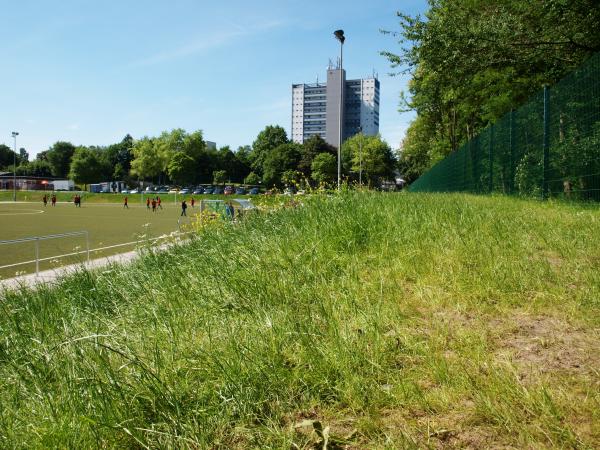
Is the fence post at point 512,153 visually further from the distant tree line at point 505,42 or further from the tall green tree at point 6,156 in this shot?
the tall green tree at point 6,156

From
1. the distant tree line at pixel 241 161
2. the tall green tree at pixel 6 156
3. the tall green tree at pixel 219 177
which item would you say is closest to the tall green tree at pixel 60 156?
the distant tree line at pixel 241 161

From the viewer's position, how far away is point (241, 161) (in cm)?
11494

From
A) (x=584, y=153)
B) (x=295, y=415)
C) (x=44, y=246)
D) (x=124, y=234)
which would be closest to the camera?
(x=295, y=415)

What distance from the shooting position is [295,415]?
1.84 m

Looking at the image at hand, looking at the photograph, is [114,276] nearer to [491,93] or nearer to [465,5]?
[465,5]

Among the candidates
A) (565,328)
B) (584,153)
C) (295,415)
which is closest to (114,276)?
(295,415)

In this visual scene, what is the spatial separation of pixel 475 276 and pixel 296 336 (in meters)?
1.41

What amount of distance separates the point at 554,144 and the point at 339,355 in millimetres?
8917

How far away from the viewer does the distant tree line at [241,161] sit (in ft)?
297

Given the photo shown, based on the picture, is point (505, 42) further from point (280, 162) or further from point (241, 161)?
point (241, 161)

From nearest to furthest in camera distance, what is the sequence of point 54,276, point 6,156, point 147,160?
point 54,276, point 147,160, point 6,156

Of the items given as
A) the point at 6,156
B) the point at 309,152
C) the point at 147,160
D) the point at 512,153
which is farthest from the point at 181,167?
the point at 6,156

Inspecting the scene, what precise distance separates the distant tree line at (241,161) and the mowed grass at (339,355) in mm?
80083

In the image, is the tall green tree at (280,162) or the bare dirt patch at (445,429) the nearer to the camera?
the bare dirt patch at (445,429)
